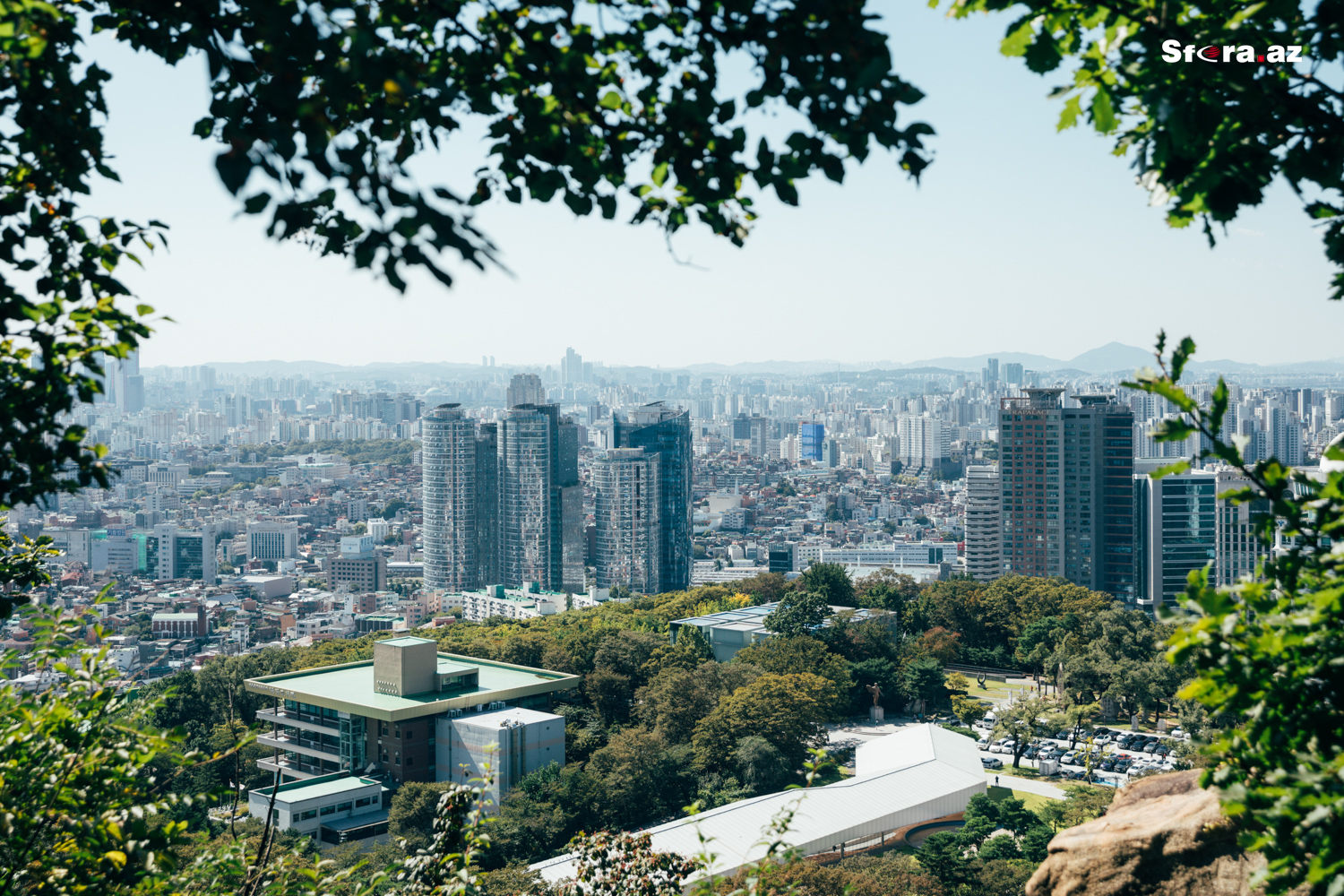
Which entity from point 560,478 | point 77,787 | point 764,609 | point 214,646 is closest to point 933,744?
point 764,609

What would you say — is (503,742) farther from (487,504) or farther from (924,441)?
(924,441)

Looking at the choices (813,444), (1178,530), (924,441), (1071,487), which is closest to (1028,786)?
(1178,530)

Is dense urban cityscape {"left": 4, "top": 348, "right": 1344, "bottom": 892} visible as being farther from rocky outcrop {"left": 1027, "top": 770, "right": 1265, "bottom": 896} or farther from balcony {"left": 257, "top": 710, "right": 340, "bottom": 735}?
rocky outcrop {"left": 1027, "top": 770, "right": 1265, "bottom": 896}

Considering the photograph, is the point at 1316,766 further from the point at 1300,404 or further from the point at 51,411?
the point at 1300,404

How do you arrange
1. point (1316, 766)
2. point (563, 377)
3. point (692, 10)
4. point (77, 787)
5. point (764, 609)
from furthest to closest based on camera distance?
point (563, 377) → point (764, 609) → point (77, 787) → point (692, 10) → point (1316, 766)

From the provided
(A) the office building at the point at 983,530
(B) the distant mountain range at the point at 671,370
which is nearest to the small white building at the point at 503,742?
(A) the office building at the point at 983,530

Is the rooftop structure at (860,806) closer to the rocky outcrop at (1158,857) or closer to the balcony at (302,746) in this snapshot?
the balcony at (302,746)
